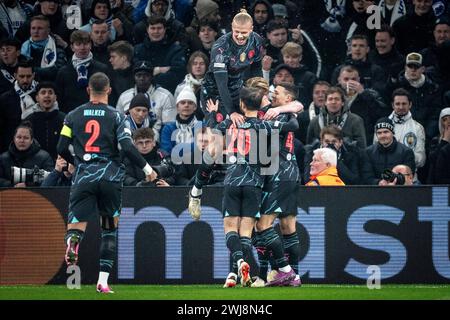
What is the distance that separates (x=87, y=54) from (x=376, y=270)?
5305 millimetres

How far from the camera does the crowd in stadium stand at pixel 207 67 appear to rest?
47.7 feet

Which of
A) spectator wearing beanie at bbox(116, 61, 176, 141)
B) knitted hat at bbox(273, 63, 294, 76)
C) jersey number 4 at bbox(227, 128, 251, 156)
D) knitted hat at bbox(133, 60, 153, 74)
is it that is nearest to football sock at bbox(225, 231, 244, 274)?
jersey number 4 at bbox(227, 128, 251, 156)

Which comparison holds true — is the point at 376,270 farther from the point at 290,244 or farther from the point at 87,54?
the point at 87,54

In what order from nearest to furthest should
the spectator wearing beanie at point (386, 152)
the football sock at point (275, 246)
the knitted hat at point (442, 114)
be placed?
the football sock at point (275, 246)
the spectator wearing beanie at point (386, 152)
the knitted hat at point (442, 114)

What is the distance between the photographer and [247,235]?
1231cm

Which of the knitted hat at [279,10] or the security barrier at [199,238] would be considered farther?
the knitted hat at [279,10]

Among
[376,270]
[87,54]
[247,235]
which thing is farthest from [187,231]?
[87,54]

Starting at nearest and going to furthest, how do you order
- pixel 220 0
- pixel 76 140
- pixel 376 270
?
pixel 76 140 → pixel 376 270 → pixel 220 0

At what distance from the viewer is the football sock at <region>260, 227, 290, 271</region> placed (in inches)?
481

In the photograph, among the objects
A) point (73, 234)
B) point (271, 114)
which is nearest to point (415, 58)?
point (271, 114)

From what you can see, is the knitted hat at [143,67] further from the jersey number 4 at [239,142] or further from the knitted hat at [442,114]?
the knitted hat at [442,114]

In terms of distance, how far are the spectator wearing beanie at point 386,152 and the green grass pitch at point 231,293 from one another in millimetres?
1900

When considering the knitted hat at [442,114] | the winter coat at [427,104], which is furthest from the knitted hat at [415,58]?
the knitted hat at [442,114]

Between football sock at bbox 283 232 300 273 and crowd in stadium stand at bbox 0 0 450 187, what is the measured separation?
186 centimetres
